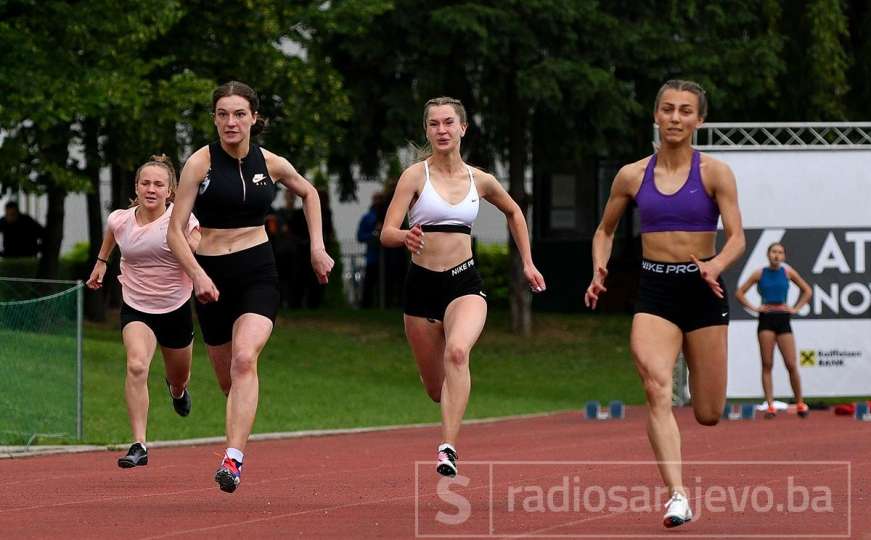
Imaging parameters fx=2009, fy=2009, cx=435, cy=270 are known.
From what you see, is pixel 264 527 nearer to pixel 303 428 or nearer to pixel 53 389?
pixel 53 389

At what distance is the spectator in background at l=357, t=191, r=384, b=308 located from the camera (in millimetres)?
36656

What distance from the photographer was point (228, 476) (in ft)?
35.6

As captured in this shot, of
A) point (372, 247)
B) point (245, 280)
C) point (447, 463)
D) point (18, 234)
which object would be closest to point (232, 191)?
point (245, 280)

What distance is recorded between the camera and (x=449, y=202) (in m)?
12.3

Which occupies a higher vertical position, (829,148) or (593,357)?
(829,148)

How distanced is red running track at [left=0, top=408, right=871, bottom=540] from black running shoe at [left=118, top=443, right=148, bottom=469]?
0.49ft

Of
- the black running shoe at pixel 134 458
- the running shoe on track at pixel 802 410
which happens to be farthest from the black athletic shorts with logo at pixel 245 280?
the running shoe on track at pixel 802 410

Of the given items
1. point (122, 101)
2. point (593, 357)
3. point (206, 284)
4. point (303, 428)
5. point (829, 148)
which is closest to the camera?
point (206, 284)

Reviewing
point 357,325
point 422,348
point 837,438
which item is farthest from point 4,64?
point 422,348

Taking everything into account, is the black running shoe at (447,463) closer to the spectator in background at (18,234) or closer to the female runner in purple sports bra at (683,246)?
the female runner in purple sports bra at (683,246)

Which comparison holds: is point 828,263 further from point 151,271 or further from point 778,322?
point 151,271

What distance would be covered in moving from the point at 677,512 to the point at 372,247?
28136 mm

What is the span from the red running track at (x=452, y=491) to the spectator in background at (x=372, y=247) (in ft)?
58.3

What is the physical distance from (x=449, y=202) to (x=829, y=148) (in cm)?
1290
